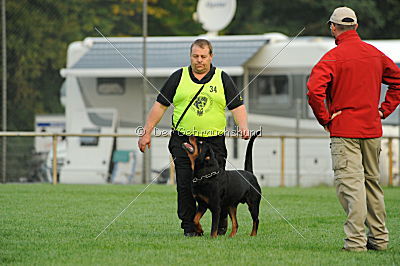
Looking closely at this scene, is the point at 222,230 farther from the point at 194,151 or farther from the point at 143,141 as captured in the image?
the point at 143,141

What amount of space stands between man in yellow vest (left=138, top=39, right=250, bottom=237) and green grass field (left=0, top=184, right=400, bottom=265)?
1.62 ft

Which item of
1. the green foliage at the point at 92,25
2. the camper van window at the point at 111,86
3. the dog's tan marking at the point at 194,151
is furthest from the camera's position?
the green foliage at the point at 92,25

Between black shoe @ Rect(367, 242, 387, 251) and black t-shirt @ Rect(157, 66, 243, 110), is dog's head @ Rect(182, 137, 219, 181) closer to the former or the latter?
black t-shirt @ Rect(157, 66, 243, 110)

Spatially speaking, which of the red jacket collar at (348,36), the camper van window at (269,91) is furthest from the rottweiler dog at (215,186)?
the camper van window at (269,91)

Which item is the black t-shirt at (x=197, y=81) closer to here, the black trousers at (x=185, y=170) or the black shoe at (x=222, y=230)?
the black trousers at (x=185, y=170)

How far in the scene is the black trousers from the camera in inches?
315

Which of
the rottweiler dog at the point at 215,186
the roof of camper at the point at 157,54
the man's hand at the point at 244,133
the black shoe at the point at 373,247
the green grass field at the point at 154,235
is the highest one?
the roof of camper at the point at 157,54

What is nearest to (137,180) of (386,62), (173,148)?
(173,148)

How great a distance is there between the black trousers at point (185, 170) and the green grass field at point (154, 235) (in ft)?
0.75

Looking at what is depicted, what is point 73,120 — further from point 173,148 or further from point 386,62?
point 386,62

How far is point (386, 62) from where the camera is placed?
7113 millimetres

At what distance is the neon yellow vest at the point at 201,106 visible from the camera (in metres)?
7.88

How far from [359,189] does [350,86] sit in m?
0.80

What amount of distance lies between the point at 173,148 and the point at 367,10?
67.4ft
